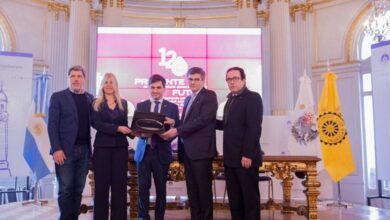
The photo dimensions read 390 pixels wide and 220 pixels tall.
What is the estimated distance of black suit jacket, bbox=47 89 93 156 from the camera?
3037mm

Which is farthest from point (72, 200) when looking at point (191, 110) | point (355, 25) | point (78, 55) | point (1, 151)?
point (355, 25)

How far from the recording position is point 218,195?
6.49m

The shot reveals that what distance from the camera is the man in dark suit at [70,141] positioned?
3.02m

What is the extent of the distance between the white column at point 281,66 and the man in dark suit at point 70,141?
473 centimetres

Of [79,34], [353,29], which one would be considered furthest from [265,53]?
[79,34]

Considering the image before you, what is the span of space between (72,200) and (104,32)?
16.2 feet

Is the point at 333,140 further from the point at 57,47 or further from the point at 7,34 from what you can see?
the point at 7,34

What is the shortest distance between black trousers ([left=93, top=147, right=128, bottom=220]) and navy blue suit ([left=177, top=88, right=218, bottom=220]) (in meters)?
0.51

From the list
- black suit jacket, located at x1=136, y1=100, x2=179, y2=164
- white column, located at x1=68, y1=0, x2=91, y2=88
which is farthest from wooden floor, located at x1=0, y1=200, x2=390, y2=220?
white column, located at x1=68, y1=0, x2=91, y2=88

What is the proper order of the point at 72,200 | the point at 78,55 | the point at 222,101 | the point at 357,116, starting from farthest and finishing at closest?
the point at 357,116, the point at 222,101, the point at 78,55, the point at 72,200

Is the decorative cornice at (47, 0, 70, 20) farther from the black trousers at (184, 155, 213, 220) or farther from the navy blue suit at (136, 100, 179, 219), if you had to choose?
the black trousers at (184, 155, 213, 220)

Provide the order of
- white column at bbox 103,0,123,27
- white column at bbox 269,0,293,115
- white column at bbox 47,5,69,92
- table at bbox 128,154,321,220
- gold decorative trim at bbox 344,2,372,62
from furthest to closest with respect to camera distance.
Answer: white column at bbox 47,5,69,92, gold decorative trim at bbox 344,2,372,62, white column at bbox 103,0,123,27, white column at bbox 269,0,293,115, table at bbox 128,154,321,220

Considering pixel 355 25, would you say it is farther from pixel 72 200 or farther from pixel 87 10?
pixel 72 200

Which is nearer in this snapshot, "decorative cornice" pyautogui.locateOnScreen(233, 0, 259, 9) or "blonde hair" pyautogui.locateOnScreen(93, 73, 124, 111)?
"blonde hair" pyautogui.locateOnScreen(93, 73, 124, 111)
